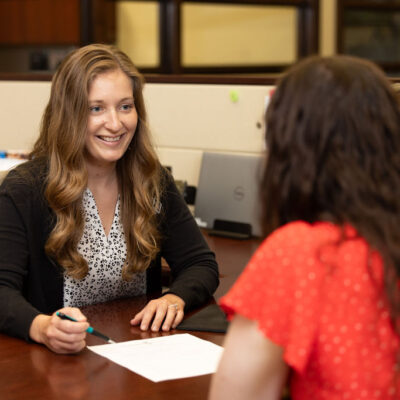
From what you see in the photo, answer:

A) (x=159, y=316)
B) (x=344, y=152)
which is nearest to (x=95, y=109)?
(x=159, y=316)

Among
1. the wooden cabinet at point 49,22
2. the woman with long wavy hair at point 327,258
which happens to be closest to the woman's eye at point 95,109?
the woman with long wavy hair at point 327,258

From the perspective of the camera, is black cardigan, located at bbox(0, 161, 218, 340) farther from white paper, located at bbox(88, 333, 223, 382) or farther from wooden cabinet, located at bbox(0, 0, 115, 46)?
wooden cabinet, located at bbox(0, 0, 115, 46)

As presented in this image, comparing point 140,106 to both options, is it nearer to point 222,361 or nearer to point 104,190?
point 104,190

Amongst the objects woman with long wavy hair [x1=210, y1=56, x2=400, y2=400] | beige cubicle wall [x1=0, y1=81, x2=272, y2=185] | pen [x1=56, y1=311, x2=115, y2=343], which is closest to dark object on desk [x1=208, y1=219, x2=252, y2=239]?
beige cubicle wall [x1=0, y1=81, x2=272, y2=185]

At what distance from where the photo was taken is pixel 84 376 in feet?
4.23

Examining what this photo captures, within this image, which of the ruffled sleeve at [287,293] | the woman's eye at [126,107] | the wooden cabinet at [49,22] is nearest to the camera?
the ruffled sleeve at [287,293]

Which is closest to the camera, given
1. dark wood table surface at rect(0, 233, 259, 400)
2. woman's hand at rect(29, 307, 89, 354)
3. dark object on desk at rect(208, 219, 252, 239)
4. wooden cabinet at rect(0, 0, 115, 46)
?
dark wood table surface at rect(0, 233, 259, 400)

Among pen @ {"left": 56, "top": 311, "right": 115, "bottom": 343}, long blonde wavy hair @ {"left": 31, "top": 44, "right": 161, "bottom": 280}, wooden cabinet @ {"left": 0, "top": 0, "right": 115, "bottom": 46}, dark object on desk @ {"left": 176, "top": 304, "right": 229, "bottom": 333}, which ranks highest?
wooden cabinet @ {"left": 0, "top": 0, "right": 115, "bottom": 46}

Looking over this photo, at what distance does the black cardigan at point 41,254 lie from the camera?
1.64 meters

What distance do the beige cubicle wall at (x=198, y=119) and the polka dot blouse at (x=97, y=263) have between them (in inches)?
33.8

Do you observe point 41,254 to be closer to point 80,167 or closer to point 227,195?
point 80,167

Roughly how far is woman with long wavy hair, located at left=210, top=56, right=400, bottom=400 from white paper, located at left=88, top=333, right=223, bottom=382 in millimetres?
412

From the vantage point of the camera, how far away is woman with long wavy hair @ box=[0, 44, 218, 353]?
67.3 inches

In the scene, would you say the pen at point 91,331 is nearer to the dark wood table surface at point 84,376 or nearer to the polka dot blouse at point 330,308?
the dark wood table surface at point 84,376
